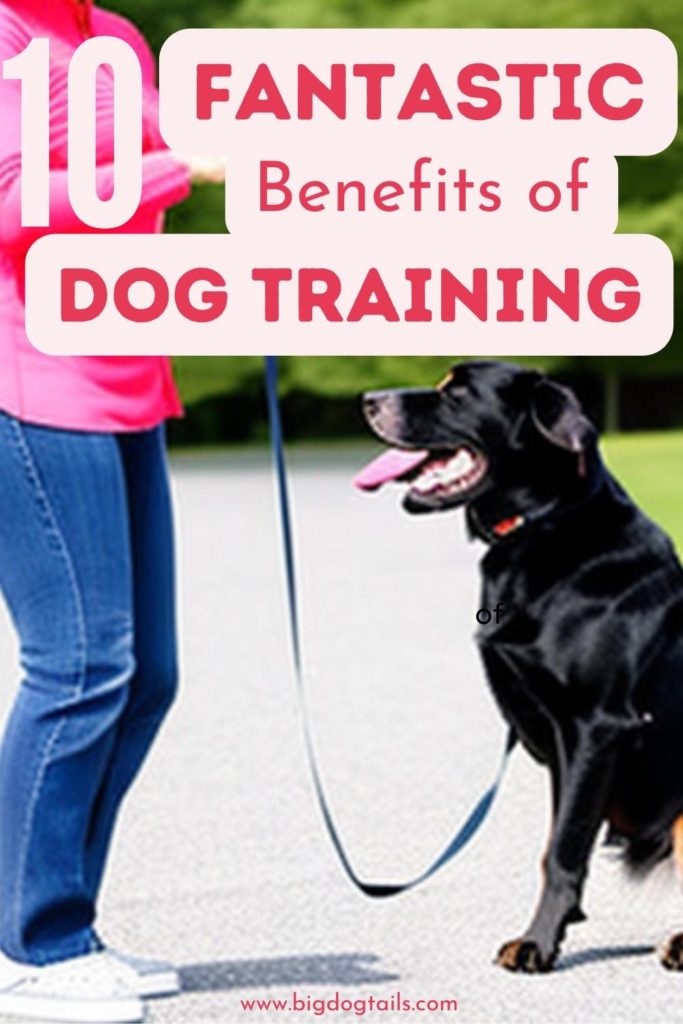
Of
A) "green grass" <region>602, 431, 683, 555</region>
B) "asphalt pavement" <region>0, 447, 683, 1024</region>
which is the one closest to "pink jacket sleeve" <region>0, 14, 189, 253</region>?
"asphalt pavement" <region>0, 447, 683, 1024</region>

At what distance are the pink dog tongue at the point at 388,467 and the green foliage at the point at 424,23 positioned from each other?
22.1 m

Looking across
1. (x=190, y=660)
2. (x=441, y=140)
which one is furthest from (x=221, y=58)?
(x=190, y=660)

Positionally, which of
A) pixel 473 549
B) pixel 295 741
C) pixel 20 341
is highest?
pixel 20 341

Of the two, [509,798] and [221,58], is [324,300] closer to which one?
[221,58]

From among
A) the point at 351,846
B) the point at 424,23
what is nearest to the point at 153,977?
the point at 351,846

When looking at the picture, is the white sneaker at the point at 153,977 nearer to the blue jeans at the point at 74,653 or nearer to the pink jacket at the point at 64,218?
the blue jeans at the point at 74,653

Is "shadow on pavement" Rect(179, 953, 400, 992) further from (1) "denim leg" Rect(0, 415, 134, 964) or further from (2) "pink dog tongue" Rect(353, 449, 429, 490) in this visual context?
(2) "pink dog tongue" Rect(353, 449, 429, 490)

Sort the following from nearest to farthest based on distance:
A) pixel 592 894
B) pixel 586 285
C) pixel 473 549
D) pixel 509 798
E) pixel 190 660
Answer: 1. pixel 586 285
2. pixel 592 894
3. pixel 509 798
4. pixel 190 660
5. pixel 473 549

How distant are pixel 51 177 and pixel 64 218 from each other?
0.06 m

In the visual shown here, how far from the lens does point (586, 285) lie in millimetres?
3699

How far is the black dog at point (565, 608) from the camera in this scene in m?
3.66

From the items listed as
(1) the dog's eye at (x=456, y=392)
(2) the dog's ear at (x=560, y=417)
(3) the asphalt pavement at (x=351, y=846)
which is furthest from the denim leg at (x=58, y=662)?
(2) the dog's ear at (x=560, y=417)

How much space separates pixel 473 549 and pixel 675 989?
26.5 ft

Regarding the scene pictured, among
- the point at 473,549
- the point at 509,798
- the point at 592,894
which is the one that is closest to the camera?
the point at 592,894
